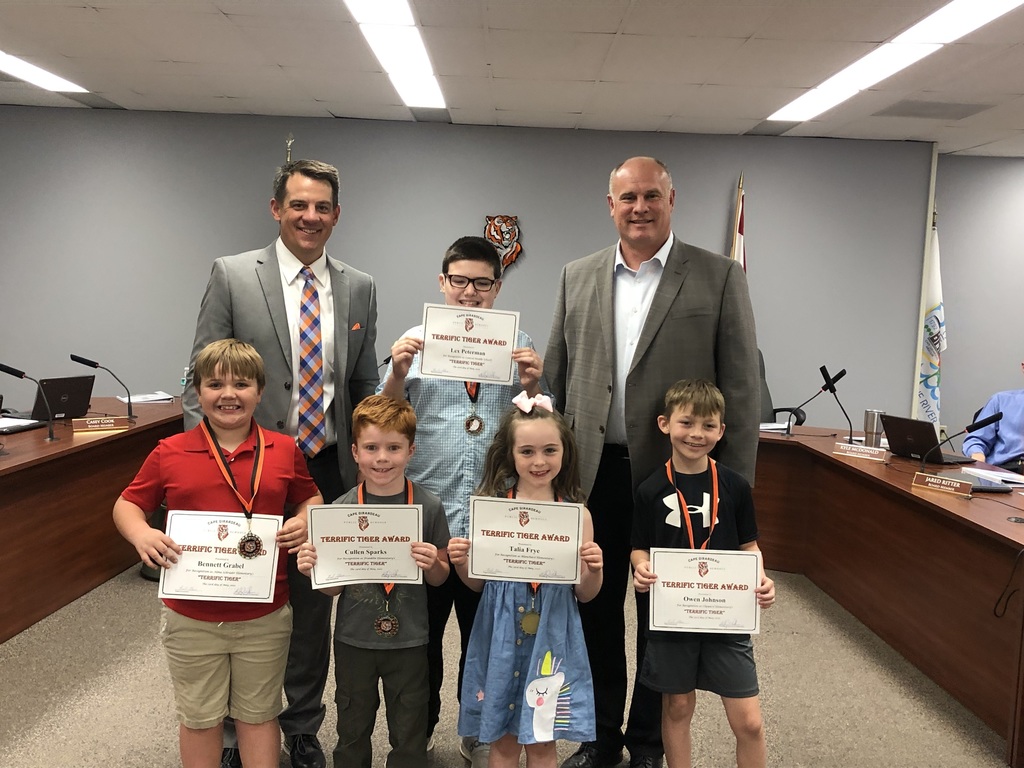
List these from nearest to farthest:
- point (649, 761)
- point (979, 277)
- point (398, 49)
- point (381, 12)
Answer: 1. point (649, 761)
2. point (381, 12)
3. point (398, 49)
4. point (979, 277)

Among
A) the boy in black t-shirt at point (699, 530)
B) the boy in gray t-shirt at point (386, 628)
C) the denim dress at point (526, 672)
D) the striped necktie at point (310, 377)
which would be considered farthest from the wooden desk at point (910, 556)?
the striped necktie at point (310, 377)

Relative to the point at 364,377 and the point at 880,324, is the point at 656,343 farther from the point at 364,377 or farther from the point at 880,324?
the point at 880,324

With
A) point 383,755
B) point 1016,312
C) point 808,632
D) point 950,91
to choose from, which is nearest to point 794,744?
point 808,632

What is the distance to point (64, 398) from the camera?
3.95 metres

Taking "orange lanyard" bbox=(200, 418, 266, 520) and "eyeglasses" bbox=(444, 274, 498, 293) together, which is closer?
"orange lanyard" bbox=(200, 418, 266, 520)

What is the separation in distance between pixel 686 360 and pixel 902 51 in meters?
3.36

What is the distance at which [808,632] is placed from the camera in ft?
11.8

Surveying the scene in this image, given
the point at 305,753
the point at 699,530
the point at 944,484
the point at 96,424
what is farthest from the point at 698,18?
the point at 96,424

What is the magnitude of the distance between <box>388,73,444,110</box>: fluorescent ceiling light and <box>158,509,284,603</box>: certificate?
13.3 feet

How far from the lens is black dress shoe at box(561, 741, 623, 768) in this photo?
227 centimetres

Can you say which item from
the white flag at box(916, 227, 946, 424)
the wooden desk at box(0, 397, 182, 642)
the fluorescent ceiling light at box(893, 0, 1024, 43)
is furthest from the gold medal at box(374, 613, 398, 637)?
the white flag at box(916, 227, 946, 424)

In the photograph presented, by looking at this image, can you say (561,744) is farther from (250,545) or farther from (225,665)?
(250,545)

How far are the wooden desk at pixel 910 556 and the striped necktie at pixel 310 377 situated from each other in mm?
2431

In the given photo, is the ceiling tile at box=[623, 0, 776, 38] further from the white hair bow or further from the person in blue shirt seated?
the white hair bow
